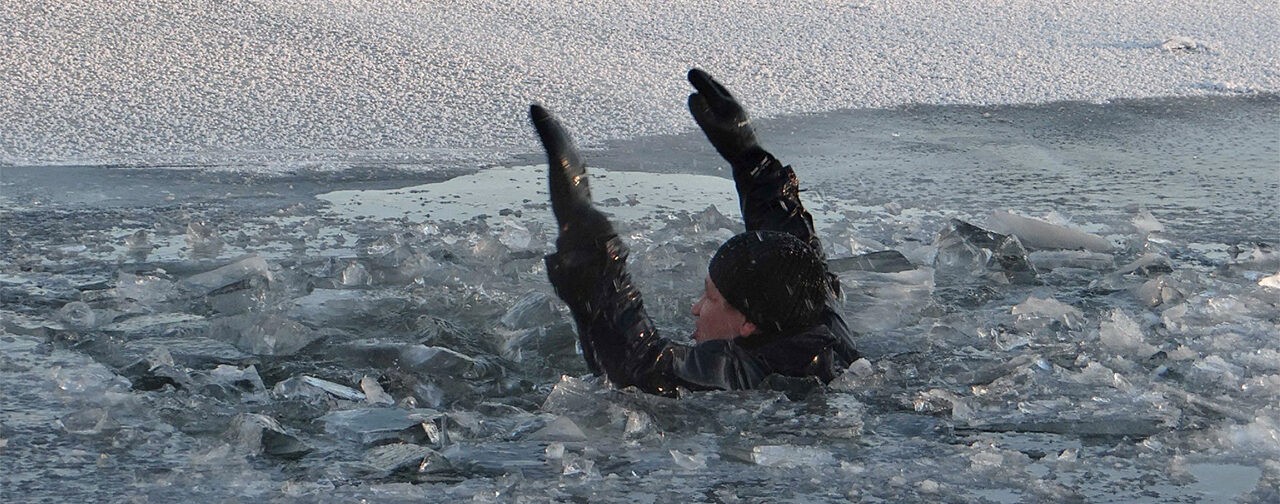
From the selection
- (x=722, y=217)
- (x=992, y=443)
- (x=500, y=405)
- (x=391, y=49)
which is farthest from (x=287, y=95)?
(x=992, y=443)

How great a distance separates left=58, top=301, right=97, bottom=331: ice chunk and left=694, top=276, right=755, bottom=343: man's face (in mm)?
1469

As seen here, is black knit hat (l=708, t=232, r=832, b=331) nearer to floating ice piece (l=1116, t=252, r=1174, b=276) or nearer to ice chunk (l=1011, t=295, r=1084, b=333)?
ice chunk (l=1011, t=295, r=1084, b=333)

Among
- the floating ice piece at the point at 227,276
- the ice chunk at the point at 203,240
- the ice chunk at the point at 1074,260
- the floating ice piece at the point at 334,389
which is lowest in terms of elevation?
the ice chunk at the point at 1074,260

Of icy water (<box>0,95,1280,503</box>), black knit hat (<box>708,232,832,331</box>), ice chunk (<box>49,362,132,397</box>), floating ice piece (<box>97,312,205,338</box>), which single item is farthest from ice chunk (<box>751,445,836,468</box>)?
floating ice piece (<box>97,312,205,338</box>)

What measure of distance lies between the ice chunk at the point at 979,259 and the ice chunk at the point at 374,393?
173 cm

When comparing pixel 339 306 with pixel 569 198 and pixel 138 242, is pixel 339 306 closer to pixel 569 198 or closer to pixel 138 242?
pixel 138 242

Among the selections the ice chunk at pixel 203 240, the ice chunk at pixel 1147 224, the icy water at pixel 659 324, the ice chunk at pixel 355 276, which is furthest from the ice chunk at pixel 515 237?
the ice chunk at pixel 1147 224

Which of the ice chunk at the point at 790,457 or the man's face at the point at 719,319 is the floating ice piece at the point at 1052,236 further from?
the ice chunk at the point at 790,457

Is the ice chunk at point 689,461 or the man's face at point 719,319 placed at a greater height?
the man's face at point 719,319

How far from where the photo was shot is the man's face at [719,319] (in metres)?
3.42

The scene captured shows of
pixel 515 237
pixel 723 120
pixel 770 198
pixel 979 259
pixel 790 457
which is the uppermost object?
pixel 723 120

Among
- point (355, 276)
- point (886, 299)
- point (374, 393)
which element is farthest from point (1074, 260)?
point (374, 393)

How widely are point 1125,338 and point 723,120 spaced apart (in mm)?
1101

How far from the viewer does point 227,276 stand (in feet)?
13.4
